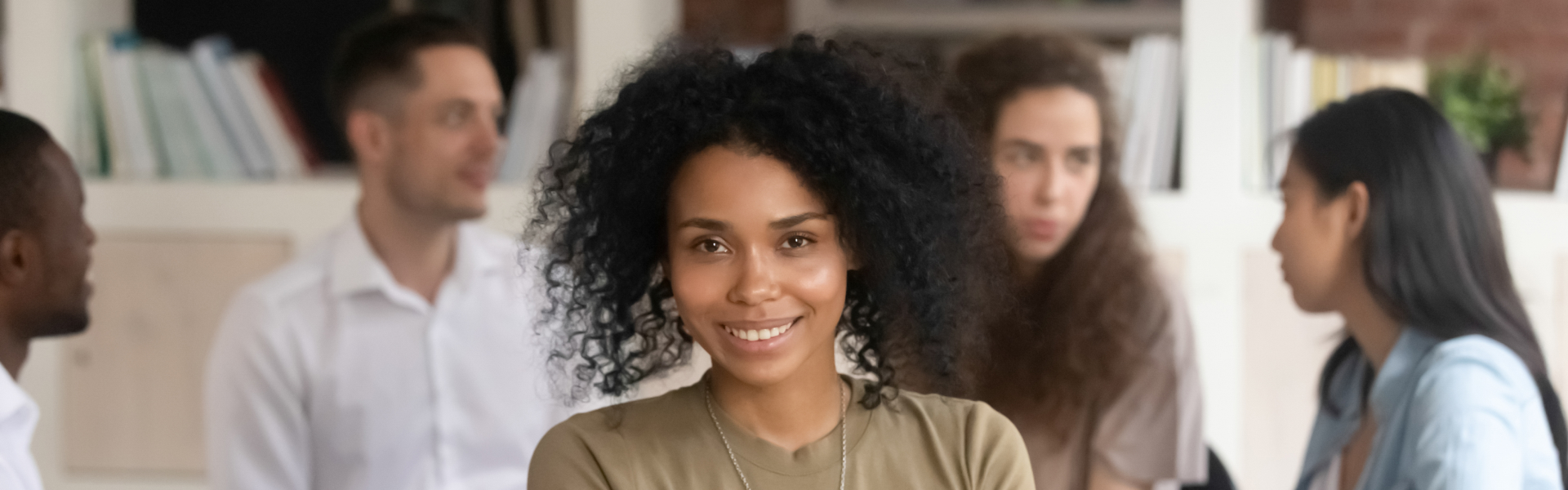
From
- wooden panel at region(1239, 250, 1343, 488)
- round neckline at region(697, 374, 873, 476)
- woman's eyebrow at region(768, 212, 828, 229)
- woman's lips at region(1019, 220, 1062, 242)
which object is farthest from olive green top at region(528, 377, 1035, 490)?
wooden panel at region(1239, 250, 1343, 488)

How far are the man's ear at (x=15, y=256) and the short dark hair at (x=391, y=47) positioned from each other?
0.71 metres

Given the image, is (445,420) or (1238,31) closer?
(445,420)

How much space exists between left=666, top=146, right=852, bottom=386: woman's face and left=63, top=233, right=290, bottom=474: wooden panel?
179 cm

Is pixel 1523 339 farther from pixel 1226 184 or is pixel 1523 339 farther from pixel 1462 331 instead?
pixel 1226 184

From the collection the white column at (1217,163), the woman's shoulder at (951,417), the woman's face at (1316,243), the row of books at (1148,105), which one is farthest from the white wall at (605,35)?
the woman's shoulder at (951,417)

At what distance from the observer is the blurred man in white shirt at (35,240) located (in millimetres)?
1577

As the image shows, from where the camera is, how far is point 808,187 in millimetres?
1225

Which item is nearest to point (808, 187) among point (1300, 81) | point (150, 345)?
point (1300, 81)

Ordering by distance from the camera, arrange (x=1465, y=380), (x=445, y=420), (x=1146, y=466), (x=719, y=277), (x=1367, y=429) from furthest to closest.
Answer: (x=445, y=420) → (x=1146, y=466) → (x=1367, y=429) → (x=1465, y=380) → (x=719, y=277)

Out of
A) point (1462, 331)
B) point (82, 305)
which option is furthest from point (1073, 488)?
point (82, 305)

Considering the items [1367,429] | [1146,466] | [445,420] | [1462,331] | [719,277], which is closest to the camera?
[719,277]

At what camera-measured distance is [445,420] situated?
2123 millimetres

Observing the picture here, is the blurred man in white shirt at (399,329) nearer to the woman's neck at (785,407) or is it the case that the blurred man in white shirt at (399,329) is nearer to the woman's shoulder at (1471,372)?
the woman's neck at (785,407)

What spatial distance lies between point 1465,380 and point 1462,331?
0.46 feet
